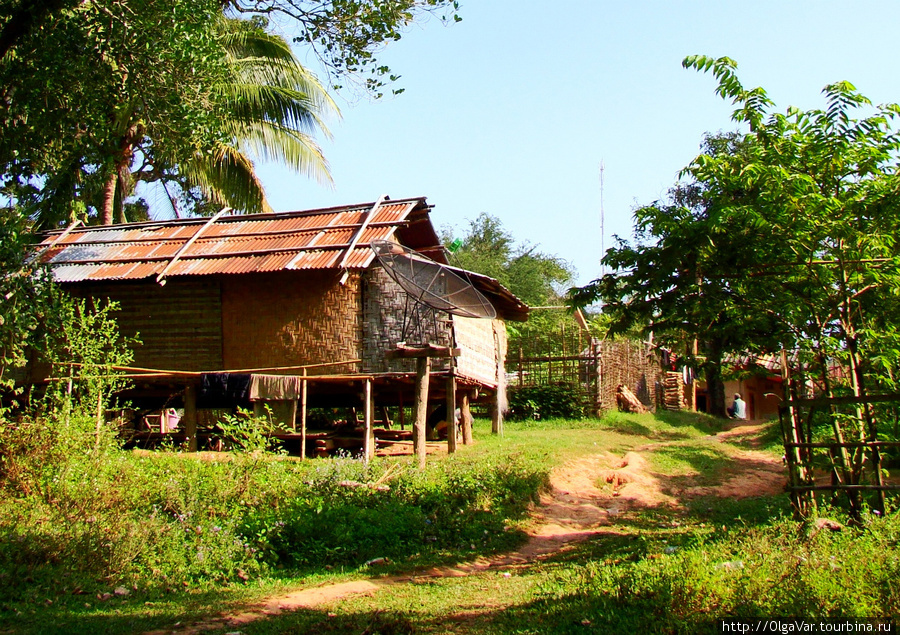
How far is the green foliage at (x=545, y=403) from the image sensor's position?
63.5 feet

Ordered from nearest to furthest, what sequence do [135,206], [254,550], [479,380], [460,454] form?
[254,550] → [460,454] → [479,380] → [135,206]

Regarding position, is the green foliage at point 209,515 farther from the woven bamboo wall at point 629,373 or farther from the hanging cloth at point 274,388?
the woven bamboo wall at point 629,373

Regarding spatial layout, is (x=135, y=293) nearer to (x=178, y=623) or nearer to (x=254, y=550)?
(x=254, y=550)

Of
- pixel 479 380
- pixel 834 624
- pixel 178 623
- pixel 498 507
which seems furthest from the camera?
pixel 479 380

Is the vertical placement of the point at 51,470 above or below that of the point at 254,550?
above

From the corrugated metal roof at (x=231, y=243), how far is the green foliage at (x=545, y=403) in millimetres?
5658

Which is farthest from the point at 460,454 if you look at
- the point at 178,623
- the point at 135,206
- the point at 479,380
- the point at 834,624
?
the point at 135,206

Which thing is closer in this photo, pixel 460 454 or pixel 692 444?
pixel 460 454

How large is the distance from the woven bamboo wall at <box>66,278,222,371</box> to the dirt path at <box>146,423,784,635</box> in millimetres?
6457

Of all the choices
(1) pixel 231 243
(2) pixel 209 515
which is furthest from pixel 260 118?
(2) pixel 209 515

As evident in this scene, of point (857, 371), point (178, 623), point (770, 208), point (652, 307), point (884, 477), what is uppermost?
point (770, 208)

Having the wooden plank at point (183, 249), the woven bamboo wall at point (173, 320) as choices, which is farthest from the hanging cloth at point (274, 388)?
the wooden plank at point (183, 249)

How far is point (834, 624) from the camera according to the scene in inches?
167

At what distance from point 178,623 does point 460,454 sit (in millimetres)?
7866
